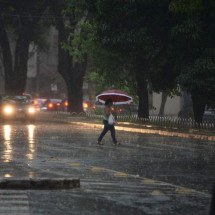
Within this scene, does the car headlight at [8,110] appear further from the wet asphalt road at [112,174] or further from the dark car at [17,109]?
the wet asphalt road at [112,174]

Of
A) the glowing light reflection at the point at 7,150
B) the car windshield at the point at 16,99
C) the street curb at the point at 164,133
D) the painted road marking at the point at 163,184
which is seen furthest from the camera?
the car windshield at the point at 16,99

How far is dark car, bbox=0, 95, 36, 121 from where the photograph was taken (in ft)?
169

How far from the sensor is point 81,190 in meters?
15.2

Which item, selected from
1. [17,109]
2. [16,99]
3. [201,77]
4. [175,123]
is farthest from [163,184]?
[16,99]

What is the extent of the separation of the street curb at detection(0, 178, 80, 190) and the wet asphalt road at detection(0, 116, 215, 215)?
0.88 feet

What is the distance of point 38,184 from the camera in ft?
49.5

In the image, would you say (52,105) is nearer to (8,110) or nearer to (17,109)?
(17,109)

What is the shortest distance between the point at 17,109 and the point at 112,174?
1333 inches

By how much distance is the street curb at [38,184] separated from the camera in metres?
14.9

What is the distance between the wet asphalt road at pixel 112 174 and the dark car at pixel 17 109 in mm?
18578

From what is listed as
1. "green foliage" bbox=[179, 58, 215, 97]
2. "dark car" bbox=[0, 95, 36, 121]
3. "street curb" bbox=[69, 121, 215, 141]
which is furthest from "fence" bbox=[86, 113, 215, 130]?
"dark car" bbox=[0, 95, 36, 121]

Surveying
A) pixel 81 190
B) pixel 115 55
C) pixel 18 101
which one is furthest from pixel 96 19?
pixel 81 190

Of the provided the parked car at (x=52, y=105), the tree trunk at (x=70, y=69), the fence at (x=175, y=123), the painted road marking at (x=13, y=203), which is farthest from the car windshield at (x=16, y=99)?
the painted road marking at (x=13, y=203)

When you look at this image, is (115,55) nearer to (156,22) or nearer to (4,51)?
(156,22)
